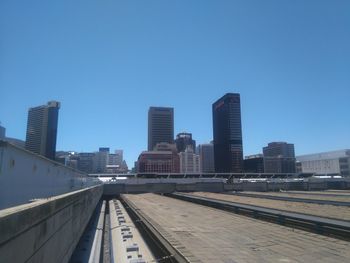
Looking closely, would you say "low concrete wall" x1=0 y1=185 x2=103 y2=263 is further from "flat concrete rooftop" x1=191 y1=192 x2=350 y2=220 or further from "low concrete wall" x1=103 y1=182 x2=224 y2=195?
"low concrete wall" x1=103 y1=182 x2=224 y2=195

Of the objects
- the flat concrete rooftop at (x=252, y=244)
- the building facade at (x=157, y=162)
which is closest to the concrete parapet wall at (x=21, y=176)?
the flat concrete rooftop at (x=252, y=244)

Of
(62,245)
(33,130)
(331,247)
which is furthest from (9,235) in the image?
(33,130)

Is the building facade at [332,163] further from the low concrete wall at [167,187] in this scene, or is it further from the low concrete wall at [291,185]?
the low concrete wall at [167,187]

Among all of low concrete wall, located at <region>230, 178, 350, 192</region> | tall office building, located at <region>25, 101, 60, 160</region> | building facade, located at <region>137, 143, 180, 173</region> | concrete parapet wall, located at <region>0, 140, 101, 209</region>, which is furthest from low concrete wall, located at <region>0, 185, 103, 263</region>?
building facade, located at <region>137, 143, 180, 173</region>

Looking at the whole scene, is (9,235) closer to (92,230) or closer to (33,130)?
(92,230)

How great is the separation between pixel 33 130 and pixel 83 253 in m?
53.9

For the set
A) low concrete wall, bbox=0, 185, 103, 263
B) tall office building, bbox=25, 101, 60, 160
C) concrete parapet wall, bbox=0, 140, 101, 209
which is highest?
tall office building, bbox=25, 101, 60, 160

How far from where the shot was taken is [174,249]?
12.4 metres

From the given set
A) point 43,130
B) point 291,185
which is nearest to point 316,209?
point 43,130

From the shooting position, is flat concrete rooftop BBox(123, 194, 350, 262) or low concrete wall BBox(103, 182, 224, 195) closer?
flat concrete rooftop BBox(123, 194, 350, 262)

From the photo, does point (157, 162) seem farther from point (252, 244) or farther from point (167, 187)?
point (252, 244)

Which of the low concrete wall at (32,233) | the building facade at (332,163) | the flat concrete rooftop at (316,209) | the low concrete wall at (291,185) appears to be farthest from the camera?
the building facade at (332,163)

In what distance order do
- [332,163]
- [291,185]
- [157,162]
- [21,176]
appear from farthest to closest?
[157,162]
[332,163]
[291,185]
[21,176]

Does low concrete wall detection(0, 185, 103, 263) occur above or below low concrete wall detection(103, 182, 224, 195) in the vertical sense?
below
